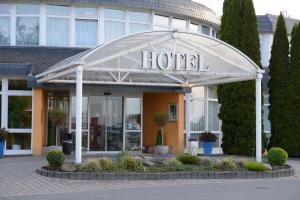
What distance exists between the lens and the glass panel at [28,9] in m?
24.0

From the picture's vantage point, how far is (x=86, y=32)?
2447 cm

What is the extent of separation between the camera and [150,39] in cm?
1762

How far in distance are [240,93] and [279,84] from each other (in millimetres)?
2017

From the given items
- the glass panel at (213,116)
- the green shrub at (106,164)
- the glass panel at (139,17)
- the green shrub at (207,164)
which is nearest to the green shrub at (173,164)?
the green shrub at (207,164)

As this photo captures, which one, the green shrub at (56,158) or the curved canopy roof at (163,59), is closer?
the green shrub at (56,158)

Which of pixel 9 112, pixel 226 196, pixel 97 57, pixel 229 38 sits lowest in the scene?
pixel 226 196

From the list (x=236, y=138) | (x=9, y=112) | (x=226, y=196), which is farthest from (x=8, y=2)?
(x=226, y=196)

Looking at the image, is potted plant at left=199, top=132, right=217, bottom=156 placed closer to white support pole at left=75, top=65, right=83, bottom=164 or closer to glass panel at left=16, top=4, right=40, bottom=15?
white support pole at left=75, top=65, right=83, bottom=164

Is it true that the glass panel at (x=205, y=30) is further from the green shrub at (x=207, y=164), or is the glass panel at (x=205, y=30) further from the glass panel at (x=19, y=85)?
the green shrub at (x=207, y=164)

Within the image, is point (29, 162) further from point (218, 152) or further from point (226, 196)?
point (218, 152)

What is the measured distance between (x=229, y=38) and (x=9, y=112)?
9.98 metres

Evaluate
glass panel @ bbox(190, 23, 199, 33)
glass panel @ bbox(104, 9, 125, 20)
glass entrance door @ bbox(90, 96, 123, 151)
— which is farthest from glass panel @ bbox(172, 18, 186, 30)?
glass entrance door @ bbox(90, 96, 123, 151)

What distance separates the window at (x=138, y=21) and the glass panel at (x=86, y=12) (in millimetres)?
1584

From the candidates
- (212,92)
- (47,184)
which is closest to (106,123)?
(212,92)
